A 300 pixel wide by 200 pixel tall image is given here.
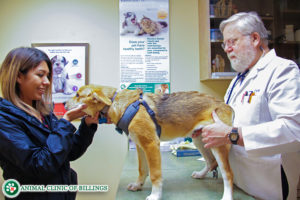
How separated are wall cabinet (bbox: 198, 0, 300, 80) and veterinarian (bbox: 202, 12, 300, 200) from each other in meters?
0.74

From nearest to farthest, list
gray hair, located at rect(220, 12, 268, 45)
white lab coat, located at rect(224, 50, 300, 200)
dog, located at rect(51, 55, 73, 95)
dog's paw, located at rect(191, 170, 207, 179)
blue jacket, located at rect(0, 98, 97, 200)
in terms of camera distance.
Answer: blue jacket, located at rect(0, 98, 97, 200)
white lab coat, located at rect(224, 50, 300, 200)
gray hair, located at rect(220, 12, 268, 45)
dog's paw, located at rect(191, 170, 207, 179)
dog, located at rect(51, 55, 73, 95)

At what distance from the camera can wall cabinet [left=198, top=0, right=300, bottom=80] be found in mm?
1959

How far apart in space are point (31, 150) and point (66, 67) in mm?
1445

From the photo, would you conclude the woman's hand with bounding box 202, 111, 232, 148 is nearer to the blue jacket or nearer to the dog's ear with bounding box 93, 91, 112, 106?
the dog's ear with bounding box 93, 91, 112, 106

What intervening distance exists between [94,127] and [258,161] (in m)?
0.90

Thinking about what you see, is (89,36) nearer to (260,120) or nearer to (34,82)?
(34,82)

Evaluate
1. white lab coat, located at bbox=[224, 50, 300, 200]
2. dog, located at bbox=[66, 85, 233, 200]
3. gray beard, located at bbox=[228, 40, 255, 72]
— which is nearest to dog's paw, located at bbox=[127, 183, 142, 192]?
dog, located at bbox=[66, 85, 233, 200]

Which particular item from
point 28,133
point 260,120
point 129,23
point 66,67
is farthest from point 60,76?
point 260,120

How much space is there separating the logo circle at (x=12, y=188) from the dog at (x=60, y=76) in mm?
1336

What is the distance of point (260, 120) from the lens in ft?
3.36

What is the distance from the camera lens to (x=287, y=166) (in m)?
1.03

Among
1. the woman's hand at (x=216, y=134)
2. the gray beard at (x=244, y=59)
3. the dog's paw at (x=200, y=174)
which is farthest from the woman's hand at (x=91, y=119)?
the gray beard at (x=244, y=59)

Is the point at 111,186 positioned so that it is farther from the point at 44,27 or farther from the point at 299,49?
the point at 299,49

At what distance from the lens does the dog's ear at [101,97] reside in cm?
102
